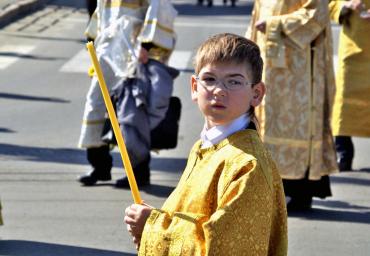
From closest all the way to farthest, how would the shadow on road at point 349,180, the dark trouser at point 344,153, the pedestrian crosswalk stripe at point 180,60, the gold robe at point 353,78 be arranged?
the shadow on road at point 349,180
the gold robe at point 353,78
the dark trouser at point 344,153
the pedestrian crosswalk stripe at point 180,60

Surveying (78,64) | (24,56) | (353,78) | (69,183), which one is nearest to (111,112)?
(69,183)

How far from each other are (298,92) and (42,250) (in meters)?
2.03

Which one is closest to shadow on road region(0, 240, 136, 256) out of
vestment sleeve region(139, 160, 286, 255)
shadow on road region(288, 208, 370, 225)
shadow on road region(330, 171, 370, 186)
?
shadow on road region(288, 208, 370, 225)

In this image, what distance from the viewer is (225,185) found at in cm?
372

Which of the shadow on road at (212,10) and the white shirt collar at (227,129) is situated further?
the shadow on road at (212,10)

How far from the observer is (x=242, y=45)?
12.5 ft

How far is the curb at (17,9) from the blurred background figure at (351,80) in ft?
38.6

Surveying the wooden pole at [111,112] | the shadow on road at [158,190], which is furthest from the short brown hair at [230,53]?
the shadow on road at [158,190]

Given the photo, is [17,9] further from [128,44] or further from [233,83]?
[233,83]

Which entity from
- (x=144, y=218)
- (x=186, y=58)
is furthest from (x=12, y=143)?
(x=144, y=218)

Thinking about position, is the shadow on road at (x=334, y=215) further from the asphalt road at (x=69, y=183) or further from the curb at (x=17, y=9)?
the curb at (x=17, y=9)

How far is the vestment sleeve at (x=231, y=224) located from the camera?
12.1 feet

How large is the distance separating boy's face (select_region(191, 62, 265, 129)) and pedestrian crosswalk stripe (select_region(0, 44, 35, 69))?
1312cm

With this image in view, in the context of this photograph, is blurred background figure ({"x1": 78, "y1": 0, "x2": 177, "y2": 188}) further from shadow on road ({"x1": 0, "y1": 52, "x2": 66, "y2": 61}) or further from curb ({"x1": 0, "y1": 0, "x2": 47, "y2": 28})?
curb ({"x1": 0, "y1": 0, "x2": 47, "y2": 28})
